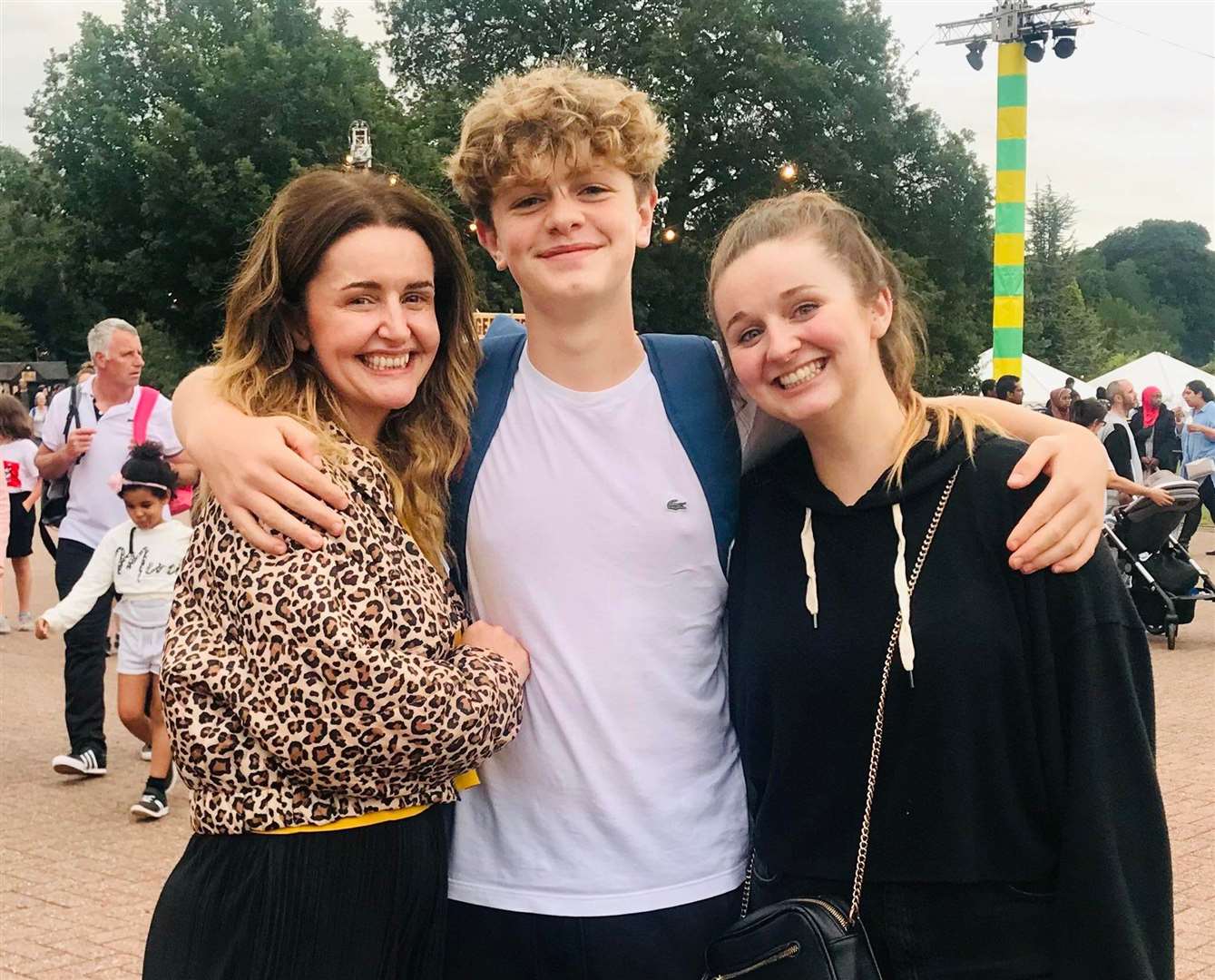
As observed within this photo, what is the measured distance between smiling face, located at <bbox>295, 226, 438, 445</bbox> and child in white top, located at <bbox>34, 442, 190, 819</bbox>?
4063 millimetres

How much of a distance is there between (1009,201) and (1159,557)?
15452 millimetres

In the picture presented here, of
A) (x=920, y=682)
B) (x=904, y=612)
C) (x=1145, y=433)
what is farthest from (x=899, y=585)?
(x=1145, y=433)

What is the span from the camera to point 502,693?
Answer: 87.7 inches

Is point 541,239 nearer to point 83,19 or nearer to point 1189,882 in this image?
point 1189,882

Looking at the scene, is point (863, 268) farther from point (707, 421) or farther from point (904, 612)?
point (904, 612)

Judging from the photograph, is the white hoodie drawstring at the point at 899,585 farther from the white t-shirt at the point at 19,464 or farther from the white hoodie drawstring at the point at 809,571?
the white t-shirt at the point at 19,464

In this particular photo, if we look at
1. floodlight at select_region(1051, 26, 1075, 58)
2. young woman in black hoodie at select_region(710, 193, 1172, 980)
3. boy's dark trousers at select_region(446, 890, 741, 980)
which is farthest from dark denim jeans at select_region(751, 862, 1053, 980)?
Result: floodlight at select_region(1051, 26, 1075, 58)

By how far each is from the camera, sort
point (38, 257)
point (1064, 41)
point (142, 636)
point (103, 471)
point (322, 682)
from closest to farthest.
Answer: point (322, 682) < point (142, 636) < point (103, 471) < point (1064, 41) < point (38, 257)

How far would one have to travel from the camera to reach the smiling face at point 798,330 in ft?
7.72

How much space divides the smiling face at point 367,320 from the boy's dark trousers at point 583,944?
994 mm

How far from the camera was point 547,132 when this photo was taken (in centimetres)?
255

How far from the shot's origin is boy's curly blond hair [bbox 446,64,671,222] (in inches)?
101

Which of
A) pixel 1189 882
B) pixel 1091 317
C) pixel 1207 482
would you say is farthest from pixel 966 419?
pixel 1091 317

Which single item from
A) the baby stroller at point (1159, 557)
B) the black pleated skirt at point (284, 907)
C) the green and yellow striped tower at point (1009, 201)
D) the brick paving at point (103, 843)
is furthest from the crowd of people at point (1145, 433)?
the black pleated skirt at point (284, 907)
